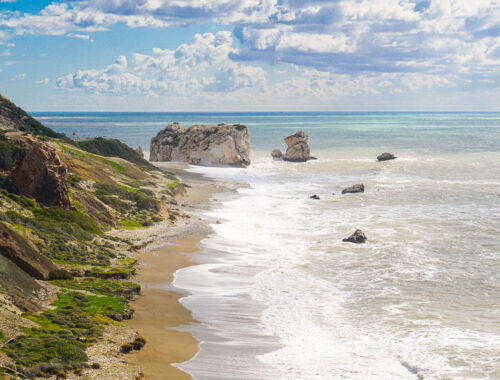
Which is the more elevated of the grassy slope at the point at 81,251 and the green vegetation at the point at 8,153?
the green vegetation at the point at 8,153

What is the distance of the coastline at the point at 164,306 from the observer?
51.6 feet

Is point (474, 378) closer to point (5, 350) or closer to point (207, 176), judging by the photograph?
point (5, 350)

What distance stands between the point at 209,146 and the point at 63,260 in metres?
61.4

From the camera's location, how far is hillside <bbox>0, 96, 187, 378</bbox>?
14805 mm

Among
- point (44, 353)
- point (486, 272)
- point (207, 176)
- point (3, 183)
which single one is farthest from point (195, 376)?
point (207, 176)

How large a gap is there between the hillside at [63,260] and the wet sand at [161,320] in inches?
22.7

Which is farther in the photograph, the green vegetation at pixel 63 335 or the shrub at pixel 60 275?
the shrub at pixel 60 275

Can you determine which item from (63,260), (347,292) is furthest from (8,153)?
(347,292)

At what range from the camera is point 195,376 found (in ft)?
49.2

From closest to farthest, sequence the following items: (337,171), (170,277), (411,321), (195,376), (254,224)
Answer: (195,376), (411,321), (170,277), (254,224), (337,171)

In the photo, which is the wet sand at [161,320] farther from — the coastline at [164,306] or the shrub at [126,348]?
the shrub at [126,348]

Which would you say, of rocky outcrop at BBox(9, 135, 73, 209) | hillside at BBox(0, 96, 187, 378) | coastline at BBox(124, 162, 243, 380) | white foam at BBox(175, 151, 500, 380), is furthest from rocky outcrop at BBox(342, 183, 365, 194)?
rocky outcrop at BBox(9, 135, 73, 209)

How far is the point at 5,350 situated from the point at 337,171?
6733 centimetres

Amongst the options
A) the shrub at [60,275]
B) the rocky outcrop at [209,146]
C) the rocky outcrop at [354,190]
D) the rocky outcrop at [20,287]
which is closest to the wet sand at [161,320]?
the shrub at [60,275]
